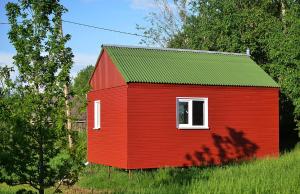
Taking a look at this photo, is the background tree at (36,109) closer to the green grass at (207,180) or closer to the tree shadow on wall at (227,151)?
the green grass at (207,180)

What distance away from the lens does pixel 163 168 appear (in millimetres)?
18609

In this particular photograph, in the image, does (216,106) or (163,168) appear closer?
(163,168)

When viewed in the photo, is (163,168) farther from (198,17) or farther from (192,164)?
(198,17)

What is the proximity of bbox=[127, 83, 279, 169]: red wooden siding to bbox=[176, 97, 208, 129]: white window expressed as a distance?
21 centimetres

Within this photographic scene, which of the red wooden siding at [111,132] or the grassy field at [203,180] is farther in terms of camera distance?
the red wooden siding at [111,132]

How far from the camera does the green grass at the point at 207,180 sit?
39.8 ft

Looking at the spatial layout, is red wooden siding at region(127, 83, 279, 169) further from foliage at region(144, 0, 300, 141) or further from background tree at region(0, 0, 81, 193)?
background tree at region(0, 0, 81, 193)

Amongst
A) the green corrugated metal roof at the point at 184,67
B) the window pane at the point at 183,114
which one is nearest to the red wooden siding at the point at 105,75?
the green corrugated metal roof at the point at 184,67

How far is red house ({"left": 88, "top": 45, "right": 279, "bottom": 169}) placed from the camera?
18.6m

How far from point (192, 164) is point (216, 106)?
8.85ft

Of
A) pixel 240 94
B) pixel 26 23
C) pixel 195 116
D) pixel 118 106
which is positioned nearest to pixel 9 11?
pixel 26 23

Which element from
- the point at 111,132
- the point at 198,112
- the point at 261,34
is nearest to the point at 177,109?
A: the point at 198,112

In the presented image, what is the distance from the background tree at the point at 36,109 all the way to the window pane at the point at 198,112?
10641mm

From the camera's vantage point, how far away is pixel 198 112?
20.2 meters
